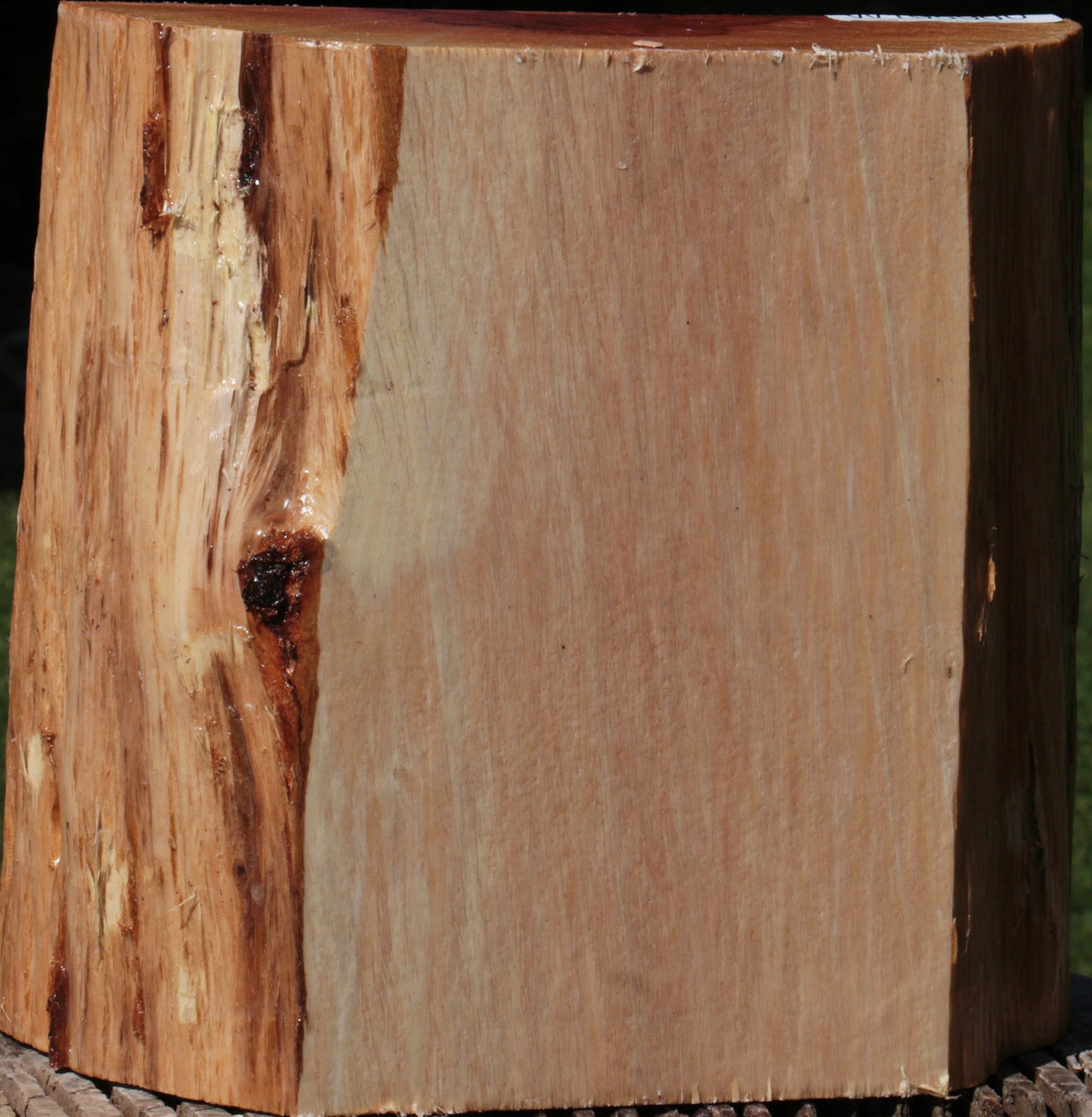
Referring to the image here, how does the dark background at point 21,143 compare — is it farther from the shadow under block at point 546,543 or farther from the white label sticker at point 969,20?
the shadow under block at point 546,543

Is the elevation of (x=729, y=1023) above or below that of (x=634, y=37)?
below

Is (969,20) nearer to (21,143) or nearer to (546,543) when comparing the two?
(546,543)

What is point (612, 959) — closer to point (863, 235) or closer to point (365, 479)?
point (365, 479)

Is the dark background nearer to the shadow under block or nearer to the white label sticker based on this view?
the white label sticker

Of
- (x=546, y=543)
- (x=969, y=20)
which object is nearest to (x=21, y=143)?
(x=969, y=20)

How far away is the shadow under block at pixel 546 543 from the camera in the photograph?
4.05 feet

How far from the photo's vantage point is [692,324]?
1.25m

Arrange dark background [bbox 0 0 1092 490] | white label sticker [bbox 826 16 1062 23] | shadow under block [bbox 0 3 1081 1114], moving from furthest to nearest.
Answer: dark background [bbox 0 0 1092 490], white label sticker [bbox 826 16 1062 23], shadow under block [bbox 0 3 1081 1114]

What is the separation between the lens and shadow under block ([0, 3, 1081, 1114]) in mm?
1234

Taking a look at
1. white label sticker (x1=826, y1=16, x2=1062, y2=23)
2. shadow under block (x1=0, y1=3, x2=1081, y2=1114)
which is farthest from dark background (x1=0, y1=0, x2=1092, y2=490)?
shadow under block (x1=0, y1=3, x2=1081, y2=1114)

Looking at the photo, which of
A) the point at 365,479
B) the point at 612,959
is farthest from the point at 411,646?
the point at 612,959

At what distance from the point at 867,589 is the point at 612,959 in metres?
0.38

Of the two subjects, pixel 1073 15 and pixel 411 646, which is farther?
pixel 1073 15

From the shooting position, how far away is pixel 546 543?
4.17ft
